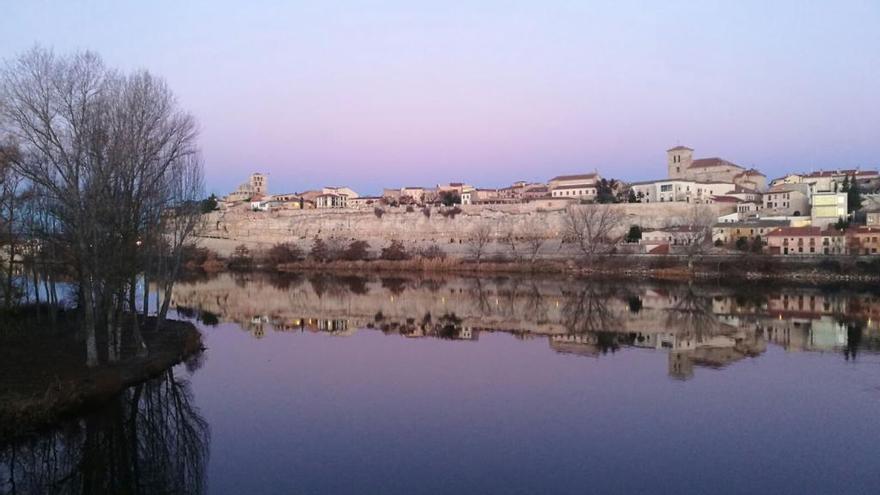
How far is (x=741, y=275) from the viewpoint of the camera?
90.0ft

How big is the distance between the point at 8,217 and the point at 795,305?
62.5 ft

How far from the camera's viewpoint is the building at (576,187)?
46625 mm

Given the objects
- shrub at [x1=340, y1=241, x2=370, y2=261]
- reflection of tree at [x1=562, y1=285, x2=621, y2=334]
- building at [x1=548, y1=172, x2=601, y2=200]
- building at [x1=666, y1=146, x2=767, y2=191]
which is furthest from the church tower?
reflection of tree at [x1=562, y1=285, x2=621, y2=334]

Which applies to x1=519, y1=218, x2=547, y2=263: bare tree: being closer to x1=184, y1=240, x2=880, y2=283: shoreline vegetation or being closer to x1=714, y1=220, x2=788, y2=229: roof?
x1=184, y1=240, x2=880, y2=283: shoreline vegetation

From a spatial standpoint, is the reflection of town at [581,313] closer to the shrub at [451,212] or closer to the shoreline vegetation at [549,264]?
the shoreline vegetation at [549,264]

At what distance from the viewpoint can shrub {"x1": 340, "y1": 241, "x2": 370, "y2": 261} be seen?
3909 cm

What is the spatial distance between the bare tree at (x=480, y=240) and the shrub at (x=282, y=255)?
10.4m

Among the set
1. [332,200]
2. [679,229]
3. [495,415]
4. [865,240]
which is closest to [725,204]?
[679,229]

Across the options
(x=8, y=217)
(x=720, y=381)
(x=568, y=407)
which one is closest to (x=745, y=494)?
(x=568, y=407)

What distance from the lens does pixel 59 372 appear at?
816cm

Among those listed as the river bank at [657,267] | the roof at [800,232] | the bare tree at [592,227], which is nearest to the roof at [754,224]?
the roof at [800,232]

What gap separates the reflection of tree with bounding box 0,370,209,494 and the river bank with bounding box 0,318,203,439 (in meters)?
0.22

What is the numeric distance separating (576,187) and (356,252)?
17052 mm

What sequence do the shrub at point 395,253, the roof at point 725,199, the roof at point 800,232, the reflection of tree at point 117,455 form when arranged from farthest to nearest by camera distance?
1. the roof at point 725,199
2. the shrub at point 395,253
3. the roof at point 800,232
4. the reflection of tree at point 117,455
